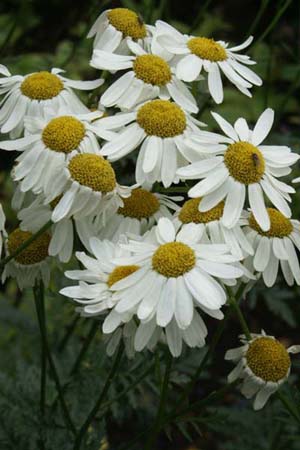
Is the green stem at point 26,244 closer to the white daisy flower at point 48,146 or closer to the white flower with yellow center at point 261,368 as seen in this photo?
the white daisy flower at point 48,146

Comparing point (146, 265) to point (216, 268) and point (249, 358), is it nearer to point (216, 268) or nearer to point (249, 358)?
point (216, 268)

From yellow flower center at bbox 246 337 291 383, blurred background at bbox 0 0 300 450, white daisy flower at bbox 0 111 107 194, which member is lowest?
blurred background at bbox 0 0 300 450

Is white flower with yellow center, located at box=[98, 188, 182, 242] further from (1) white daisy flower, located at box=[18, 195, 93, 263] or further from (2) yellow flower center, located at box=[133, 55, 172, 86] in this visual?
(2) yellow flower center, located at box=[133, 55, 172, 86]

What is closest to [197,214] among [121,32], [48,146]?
[48,146]

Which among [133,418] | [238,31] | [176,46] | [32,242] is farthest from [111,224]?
[238,31]

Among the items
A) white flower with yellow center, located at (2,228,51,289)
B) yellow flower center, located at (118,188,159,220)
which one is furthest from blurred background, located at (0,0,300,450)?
yellow flower center, located at (118,188,159,220)

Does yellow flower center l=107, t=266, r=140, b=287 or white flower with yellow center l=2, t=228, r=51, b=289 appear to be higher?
yellow flower center l=107, t=266, r=140, b=287
